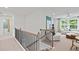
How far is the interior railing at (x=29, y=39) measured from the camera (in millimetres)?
1817

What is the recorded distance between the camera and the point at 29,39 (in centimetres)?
185

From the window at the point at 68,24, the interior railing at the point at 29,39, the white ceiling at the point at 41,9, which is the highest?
the white ceiling at the point at 41,9

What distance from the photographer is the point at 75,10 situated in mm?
1790

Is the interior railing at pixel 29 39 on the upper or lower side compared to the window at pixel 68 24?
lower

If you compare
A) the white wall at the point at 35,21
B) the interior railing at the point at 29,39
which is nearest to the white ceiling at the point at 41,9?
the white wall at the point at 35,21

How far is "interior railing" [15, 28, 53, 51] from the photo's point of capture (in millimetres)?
1817

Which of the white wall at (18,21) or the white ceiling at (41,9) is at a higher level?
the white ceiling at (41,9)

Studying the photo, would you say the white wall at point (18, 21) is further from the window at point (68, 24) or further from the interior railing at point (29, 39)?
the window at point (68, 24)

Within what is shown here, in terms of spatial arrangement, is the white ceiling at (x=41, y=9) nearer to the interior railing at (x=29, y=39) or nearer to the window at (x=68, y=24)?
the window at (x=68, y=24)

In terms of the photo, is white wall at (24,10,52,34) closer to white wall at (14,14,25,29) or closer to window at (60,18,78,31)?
white wall at (14,14,25,29)

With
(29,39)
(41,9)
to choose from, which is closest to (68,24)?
(41,9)

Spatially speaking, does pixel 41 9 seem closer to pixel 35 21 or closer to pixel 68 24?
pixel 35 21
